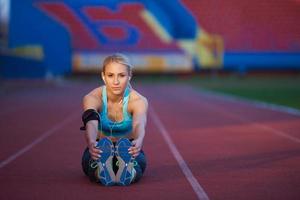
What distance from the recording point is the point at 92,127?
5.70 meters

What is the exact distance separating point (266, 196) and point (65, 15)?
3809 cm

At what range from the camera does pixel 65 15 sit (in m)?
42.2

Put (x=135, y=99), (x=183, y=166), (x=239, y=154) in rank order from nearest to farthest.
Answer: (x=135, y=99) < (x=183, y=166) < (x=239, y=154)

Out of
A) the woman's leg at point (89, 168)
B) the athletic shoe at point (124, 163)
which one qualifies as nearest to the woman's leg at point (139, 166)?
the athletic shoe at point (124, 163)

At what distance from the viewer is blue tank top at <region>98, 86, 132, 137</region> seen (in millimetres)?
6086

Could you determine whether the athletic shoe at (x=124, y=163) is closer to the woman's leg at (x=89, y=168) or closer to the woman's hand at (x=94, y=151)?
the woman's hand at (x=94, y=151)

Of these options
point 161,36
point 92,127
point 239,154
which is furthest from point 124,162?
point 161,36

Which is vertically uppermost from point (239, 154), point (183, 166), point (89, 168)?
point (89, 168)

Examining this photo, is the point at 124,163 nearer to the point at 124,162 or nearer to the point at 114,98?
the point at 124,162

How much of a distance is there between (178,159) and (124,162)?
2265 millimetres

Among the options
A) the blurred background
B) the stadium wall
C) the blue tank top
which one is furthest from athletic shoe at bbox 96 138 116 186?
the stadium wall

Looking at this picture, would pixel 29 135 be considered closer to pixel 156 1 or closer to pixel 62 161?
pixel 62 161

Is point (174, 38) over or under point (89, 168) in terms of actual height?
under

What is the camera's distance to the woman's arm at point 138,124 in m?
5.62
